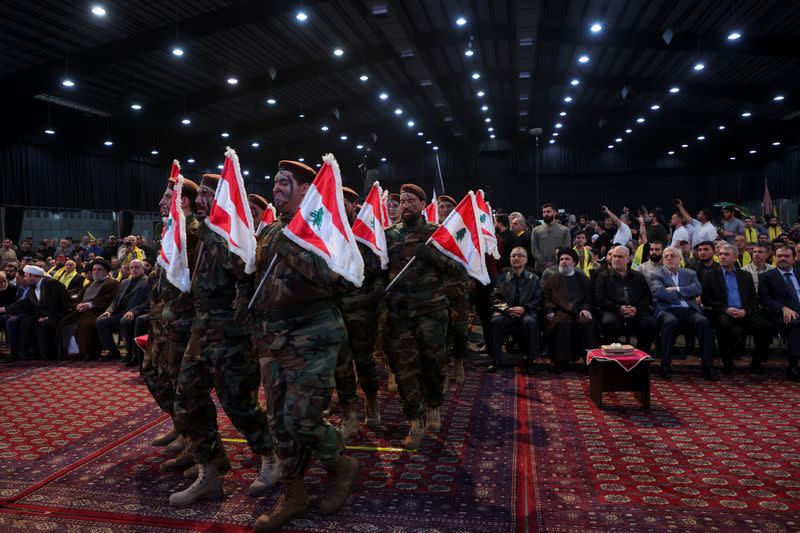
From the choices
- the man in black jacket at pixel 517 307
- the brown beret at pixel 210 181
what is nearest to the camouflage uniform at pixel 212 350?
the brown beret at pixel 210 181

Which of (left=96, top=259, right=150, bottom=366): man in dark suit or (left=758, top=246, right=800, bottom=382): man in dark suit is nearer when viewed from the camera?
(left=758, top=246, right=800, bottom=382): man in dark suit

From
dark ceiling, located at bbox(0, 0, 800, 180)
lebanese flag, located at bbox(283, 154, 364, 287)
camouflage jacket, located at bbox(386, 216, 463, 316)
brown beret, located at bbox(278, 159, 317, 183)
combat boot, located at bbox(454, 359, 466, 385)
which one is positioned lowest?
combat boot, located at bbox(454, 359, 466, 385)

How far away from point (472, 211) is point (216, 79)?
40.6ft

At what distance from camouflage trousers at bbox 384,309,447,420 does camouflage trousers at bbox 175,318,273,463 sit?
1.15 metres

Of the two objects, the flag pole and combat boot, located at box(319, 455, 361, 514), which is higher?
the flag pole

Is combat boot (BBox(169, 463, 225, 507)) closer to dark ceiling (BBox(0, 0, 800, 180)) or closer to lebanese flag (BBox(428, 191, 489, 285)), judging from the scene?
lebanese flag (BBox(428, 191, 489, 285))

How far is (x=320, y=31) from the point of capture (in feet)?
40.1

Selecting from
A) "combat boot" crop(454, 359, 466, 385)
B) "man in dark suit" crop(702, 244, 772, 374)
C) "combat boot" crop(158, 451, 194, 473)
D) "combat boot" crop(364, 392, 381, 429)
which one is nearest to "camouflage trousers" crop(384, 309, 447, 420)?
"combat boot" crop(364, 392, 381, 429)

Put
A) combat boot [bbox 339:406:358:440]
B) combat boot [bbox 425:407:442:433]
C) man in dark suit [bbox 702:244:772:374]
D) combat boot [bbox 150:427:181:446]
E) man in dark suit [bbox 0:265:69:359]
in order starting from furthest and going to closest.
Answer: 1. man in dark suit [bbox 0:265:69:359]
2. man in dark suit [bbox 702:244:772:374]
3. combat boot [bbox 425:407:442:433]
4. combat boot [bbox 339:406:358:440]
5. combat boot [bbox 150:427:181:446]

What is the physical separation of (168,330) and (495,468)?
2.26 metres

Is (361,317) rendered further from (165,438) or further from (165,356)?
(165,438)

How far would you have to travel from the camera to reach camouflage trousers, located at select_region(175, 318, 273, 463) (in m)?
3.14

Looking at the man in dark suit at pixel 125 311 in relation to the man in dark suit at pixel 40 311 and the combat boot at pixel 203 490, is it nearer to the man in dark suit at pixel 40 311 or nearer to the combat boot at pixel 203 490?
the man in dark suit at pixel 40 311

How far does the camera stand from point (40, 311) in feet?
26.1
